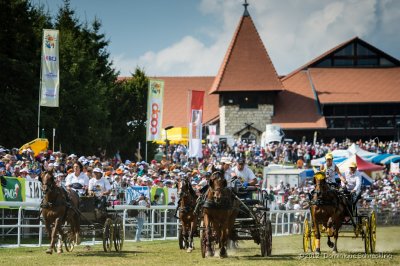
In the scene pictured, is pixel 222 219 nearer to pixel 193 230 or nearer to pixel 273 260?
pixel 273 260

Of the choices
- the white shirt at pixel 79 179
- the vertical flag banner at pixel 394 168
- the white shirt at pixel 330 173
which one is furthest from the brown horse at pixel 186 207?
the vertical flag banner at pixel 394 168

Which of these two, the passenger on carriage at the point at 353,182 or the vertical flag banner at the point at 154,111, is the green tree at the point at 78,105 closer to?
the vertical flag banner at the point at 154,111

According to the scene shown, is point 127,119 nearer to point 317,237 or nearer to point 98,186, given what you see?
point 98,186

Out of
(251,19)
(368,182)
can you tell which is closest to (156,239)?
(368,182)

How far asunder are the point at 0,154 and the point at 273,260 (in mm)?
13176

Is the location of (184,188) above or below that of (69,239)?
above

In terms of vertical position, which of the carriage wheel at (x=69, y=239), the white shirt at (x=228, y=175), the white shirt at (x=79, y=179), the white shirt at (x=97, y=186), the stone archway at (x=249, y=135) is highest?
the stone archway at (x=249, y=135)

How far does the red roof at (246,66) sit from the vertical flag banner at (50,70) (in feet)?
200

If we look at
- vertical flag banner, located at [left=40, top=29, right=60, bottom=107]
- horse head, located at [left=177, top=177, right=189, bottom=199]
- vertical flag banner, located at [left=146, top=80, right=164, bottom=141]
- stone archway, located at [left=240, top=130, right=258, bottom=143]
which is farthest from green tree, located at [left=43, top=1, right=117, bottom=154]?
stone archway, located at [left=240, top=130, right=258, bottom=143]

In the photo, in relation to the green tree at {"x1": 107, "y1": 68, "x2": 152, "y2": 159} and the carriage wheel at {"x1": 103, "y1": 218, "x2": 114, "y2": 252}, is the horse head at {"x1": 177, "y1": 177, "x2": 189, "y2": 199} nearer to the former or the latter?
the carriage wheel at {"x1": 103, "y1": 218, "x2": 114, "y2": 252}

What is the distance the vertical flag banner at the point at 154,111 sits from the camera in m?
42.6

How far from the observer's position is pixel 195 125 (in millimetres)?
44844

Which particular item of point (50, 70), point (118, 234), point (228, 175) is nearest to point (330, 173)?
point (228, 175)

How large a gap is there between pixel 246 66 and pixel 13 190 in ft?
242
